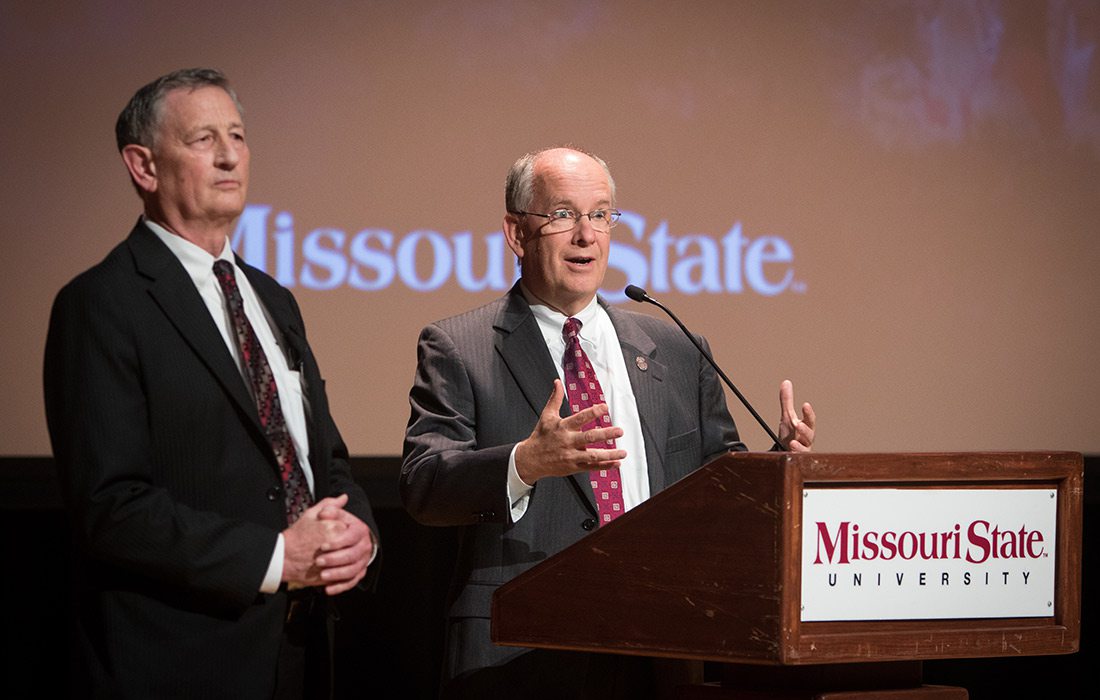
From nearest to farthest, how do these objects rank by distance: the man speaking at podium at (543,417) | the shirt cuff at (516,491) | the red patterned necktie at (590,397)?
1. the shirt cuff at (516,491)
2. the man speaking at podium at (543,417)
3. the red patterned necktie at (590,397)

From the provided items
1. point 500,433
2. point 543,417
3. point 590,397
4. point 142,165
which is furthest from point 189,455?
point 590,397

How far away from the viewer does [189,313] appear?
195cm

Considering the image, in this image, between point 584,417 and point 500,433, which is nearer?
point 584,417

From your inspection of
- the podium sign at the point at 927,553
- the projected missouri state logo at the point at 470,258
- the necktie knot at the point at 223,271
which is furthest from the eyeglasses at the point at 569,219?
the projected missouri state logo at the point at 470,258

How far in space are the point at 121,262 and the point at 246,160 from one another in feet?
0.86

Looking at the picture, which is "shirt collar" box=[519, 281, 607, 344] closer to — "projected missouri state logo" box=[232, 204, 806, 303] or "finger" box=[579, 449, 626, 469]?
"finger" box=[579, 449, 626, 469]

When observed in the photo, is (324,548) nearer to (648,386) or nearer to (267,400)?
(267,400)

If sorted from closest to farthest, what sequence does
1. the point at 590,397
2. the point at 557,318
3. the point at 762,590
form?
the point at 762,590 → the point at 590,397 → the point at 557,318

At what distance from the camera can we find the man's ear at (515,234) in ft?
9.12

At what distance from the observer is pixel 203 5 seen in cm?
416

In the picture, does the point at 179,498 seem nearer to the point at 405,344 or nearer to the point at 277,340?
the point at 277,340

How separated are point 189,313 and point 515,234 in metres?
0.99

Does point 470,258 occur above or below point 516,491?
above

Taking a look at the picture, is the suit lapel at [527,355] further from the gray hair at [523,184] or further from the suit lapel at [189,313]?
the suit lapel at [189,313]
